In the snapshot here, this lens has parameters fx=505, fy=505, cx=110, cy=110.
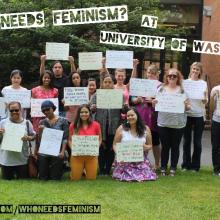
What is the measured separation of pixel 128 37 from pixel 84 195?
10.9ft

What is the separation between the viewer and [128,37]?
28.9ft

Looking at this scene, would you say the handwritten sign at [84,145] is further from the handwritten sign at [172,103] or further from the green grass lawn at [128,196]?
the handwritten sign at [172,103]

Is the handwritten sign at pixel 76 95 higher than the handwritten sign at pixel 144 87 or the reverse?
the reverse

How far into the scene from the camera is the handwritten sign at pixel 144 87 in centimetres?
805

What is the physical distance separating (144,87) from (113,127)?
83cm

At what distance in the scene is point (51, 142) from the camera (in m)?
7.39

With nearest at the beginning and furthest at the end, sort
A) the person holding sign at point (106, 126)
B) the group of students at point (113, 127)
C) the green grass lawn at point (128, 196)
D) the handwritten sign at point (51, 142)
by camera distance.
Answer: the green grass lawn at point (128, 196), the handwritten sign at point (51, 142), the group of students at point (113, 127), the person holding sign at point (106, 126)

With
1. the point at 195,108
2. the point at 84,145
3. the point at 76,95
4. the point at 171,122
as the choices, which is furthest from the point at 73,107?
the point at 195,108

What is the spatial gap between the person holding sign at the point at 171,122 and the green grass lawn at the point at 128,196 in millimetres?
461

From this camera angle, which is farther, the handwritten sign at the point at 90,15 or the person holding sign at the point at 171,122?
the handwritten sign at the point at 90,15

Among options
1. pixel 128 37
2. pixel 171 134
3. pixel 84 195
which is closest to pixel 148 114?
pixel 171 134

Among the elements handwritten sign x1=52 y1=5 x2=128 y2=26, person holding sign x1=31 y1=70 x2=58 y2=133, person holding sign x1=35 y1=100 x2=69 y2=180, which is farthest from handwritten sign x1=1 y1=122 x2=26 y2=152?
handwritten sign x1=52 y1=5 x2=128 y2=26

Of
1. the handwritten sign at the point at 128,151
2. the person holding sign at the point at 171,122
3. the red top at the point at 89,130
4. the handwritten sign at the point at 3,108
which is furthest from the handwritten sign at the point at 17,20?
the handwritten sign at the point at 128,151

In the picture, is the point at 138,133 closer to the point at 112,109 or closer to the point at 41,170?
the point at 112,109
